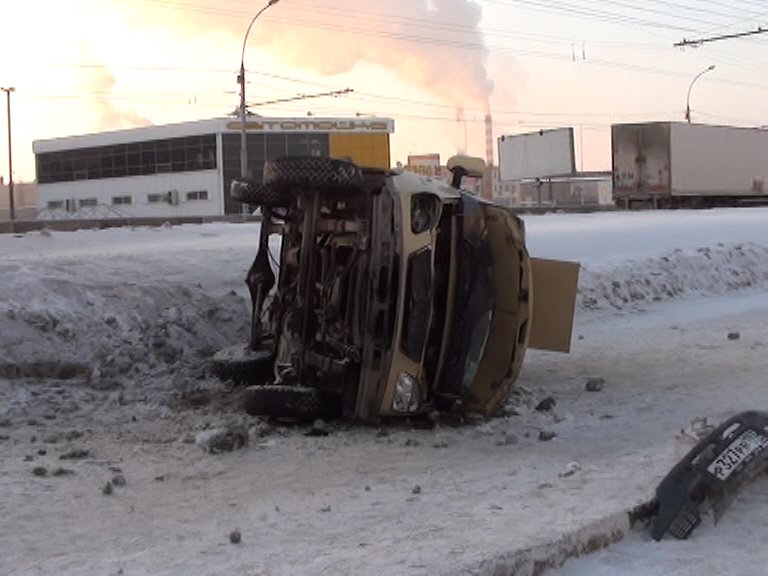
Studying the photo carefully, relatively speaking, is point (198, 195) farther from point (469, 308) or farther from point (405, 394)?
point (405, 394)

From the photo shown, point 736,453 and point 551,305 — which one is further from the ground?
point 551,305

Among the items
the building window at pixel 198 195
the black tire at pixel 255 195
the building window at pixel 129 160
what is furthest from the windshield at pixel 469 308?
the building window at pixel 198 195

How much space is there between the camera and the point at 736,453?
4.76m

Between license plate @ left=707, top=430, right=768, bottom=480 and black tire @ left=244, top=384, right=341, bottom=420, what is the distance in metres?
2.72

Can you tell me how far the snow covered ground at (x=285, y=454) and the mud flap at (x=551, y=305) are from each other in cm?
49

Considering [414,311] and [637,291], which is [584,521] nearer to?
[414,311]

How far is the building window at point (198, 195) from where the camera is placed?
7286 centimetres

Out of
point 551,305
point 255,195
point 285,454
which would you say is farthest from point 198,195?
point 285,454

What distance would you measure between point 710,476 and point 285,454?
8.61 ft

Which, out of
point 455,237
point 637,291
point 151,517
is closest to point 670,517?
point 151,517

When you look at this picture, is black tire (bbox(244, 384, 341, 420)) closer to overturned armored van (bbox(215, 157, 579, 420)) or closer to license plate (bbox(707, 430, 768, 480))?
overturned armored van (bbox(215, 157, 579, 420))

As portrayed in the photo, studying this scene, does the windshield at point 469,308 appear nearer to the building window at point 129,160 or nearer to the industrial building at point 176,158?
the industrial building at point 176,158

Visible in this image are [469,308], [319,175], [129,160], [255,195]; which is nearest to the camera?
[319,175]

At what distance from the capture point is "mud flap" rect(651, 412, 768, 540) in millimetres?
4391
